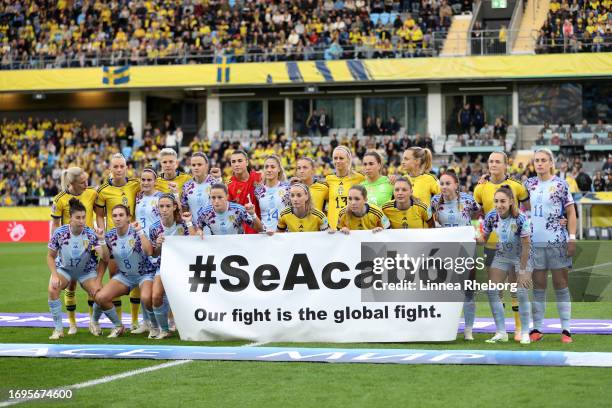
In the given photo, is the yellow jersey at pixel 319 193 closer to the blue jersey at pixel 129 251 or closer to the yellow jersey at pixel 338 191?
the yellow jersey at pixel 338 191

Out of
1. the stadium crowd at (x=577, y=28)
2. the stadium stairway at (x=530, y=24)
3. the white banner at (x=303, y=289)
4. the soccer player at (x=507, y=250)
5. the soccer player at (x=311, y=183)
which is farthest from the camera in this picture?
the stadium stairway at (x=530, y=24)

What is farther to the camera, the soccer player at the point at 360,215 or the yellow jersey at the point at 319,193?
the yellow jersey at the point at 319,193

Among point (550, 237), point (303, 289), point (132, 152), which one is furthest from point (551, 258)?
point (132, 152)

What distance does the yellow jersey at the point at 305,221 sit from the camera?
33.7 feet

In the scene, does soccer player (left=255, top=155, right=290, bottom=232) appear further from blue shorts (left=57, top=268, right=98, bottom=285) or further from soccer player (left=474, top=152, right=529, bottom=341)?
soccer player (left=474, top=152, right=529, bottom=341)

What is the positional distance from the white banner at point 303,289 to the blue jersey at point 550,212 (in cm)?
77

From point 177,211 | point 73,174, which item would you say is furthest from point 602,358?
point 73,174

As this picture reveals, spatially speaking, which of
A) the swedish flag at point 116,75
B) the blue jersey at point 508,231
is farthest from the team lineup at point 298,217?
the swedish flag at point 116,75

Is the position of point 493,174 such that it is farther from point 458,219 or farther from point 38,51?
point 38,51

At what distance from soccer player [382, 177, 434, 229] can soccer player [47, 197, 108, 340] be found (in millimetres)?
3288

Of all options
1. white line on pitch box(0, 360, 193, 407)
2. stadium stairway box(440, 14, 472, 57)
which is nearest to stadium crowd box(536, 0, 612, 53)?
stadium stairway box(440, 14, 472, 57)

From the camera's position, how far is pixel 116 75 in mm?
42438

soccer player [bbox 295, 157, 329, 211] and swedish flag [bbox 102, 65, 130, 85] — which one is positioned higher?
swedish flag [bbox 102, 65, 130, 85]

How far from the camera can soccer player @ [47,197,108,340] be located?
1066 cm
